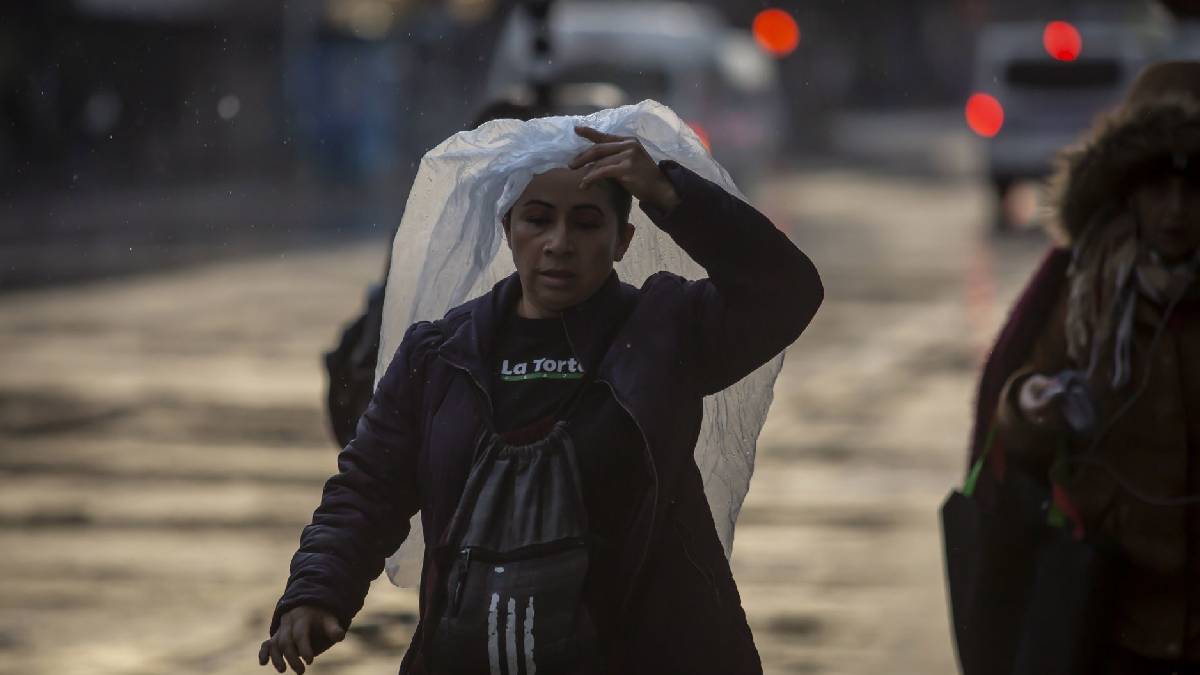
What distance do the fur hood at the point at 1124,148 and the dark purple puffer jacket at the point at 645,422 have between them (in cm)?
128

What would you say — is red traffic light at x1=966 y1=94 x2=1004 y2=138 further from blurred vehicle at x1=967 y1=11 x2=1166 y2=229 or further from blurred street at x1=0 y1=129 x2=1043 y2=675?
blurred street at x1=0 y1=129 x2=1043 y2=675

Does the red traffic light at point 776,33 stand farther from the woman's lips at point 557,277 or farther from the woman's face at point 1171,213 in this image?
the woman's lips at point 557,277

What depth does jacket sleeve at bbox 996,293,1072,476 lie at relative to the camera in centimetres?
428

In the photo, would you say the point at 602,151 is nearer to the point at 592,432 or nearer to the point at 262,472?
the point at 592,432

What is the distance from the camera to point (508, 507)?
303cm

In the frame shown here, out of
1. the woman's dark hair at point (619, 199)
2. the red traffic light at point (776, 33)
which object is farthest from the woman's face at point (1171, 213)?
the red traffic light at point (776, 33)

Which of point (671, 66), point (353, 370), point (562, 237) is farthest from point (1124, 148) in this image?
point (671, 66)

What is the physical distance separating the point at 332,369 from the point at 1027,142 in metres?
22.1

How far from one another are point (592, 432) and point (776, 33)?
2039 inches

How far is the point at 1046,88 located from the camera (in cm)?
2667

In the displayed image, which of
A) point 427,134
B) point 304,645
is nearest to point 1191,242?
point 304,645

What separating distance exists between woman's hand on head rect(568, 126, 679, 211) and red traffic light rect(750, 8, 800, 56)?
167 feet

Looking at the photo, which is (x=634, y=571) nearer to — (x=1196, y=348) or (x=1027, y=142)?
(x=1196, y=348)

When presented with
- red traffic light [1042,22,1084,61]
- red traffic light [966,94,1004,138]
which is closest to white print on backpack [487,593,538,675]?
red traffic light [1042,22,1084,61]
